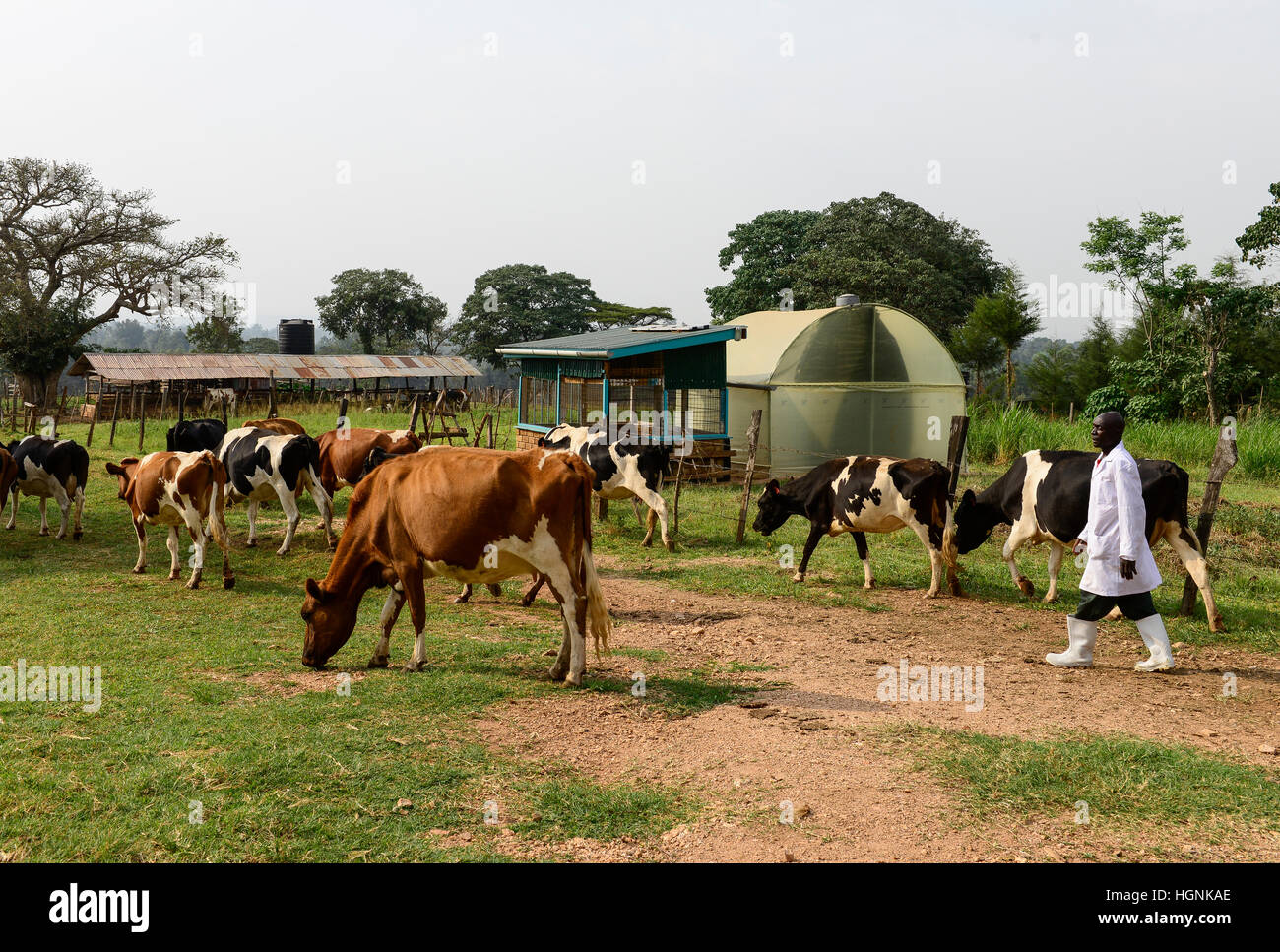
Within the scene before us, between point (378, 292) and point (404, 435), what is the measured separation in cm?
5086

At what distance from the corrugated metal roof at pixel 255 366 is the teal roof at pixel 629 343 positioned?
15259 mm

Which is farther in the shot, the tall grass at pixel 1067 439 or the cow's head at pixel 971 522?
the tall grass at pixel 1067 439

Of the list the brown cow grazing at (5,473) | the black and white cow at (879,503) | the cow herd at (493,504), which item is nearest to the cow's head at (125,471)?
the cow herd at (493,504)

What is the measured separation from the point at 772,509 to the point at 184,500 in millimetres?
7525

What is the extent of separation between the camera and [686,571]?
39.3 feet

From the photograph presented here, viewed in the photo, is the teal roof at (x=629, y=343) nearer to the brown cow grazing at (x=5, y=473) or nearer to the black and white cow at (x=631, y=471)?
the black and white cow at (x=631, y=471)

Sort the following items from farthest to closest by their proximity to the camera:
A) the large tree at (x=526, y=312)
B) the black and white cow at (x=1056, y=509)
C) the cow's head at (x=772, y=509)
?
the large tree at (x=526, y=312) < the cow's head at (x=772, y=509) < the black and white cow at (x=1056, y=509)

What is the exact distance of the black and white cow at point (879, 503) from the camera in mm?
11031

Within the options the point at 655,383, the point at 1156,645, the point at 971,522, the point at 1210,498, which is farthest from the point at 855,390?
the point at 1156,645

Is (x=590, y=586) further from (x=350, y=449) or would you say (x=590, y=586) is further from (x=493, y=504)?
(x=350, y=449)

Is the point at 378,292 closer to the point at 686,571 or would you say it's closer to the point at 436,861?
the point at 686,571
